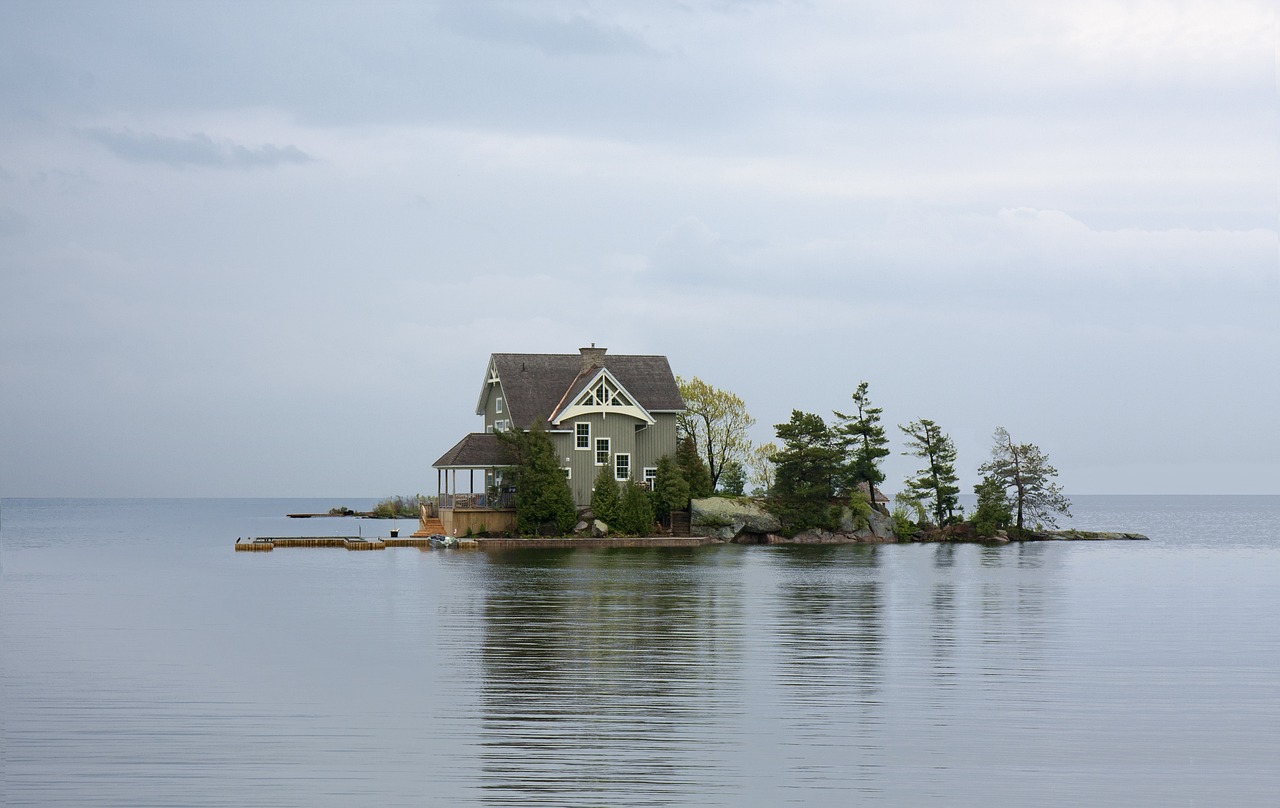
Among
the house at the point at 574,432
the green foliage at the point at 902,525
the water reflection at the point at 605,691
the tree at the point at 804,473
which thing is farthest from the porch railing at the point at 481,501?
the water reflection at the point at 605,691

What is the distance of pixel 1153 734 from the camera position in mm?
14250

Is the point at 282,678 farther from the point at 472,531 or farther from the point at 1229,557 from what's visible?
the point at 1229,557

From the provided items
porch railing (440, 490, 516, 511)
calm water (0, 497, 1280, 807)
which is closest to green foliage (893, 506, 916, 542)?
porch railing (440, 490, 516, 511)

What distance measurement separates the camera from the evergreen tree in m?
53.3

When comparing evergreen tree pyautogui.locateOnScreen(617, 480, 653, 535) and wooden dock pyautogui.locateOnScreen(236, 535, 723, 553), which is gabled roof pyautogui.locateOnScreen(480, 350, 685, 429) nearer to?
evergreen tree pyautogui.locateOnScreen(617, 480, 653, 535)

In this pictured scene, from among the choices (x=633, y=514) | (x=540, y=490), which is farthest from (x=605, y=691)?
(x=633, y=514)

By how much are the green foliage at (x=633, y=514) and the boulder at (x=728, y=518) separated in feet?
10.1

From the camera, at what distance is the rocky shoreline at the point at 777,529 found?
5606 centimetres

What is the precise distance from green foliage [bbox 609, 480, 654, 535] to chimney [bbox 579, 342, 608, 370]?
741 cm

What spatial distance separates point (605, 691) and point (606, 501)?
37.0m

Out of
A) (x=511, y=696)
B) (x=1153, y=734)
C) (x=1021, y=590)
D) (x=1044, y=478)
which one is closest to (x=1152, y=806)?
(x=1153, y=734)

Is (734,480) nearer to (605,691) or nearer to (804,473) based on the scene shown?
(804,473)

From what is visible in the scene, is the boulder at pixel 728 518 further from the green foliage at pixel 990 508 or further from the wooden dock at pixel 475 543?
the green foliage at pixel 990 508

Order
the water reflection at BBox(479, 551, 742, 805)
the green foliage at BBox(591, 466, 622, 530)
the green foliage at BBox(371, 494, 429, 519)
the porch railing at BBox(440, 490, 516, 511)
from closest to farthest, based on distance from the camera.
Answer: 1. the water reflection at BBox(479, 551, 742, 805)
2. the green foliage at BBox(591, 466, 622, 530)
3. the porch railing at BBox(440, 490, 516, 511)
4. the green foliage at BBox(371, 494, 429, 519)
